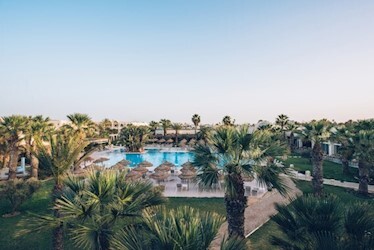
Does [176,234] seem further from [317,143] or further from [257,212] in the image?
[317,143]

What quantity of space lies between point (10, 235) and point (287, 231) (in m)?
12.4

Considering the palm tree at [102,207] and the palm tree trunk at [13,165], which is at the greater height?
the palm tree at [102,207]

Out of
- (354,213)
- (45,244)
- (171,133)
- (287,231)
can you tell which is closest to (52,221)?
(45,244)

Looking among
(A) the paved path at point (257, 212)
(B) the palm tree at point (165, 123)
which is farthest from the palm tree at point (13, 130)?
(B) the palm tree at point (165, 123)

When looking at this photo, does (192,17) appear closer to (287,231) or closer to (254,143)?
(254,143)

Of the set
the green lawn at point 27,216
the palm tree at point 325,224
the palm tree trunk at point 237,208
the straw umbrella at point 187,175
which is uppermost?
the palm tree at point 325,224

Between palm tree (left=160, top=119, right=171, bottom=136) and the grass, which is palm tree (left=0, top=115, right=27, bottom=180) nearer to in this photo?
the grass

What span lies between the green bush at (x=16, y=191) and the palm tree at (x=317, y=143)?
60.7 feet

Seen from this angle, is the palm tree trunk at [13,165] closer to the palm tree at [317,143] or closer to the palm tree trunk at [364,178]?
the palm tree at [317,143]

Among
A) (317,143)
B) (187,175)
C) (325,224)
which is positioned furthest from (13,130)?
(317,143)

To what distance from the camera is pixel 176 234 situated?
4.12m

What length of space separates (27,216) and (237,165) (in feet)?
40.7

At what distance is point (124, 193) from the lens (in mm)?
6789

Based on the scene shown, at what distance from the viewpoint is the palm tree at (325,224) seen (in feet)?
15.2
